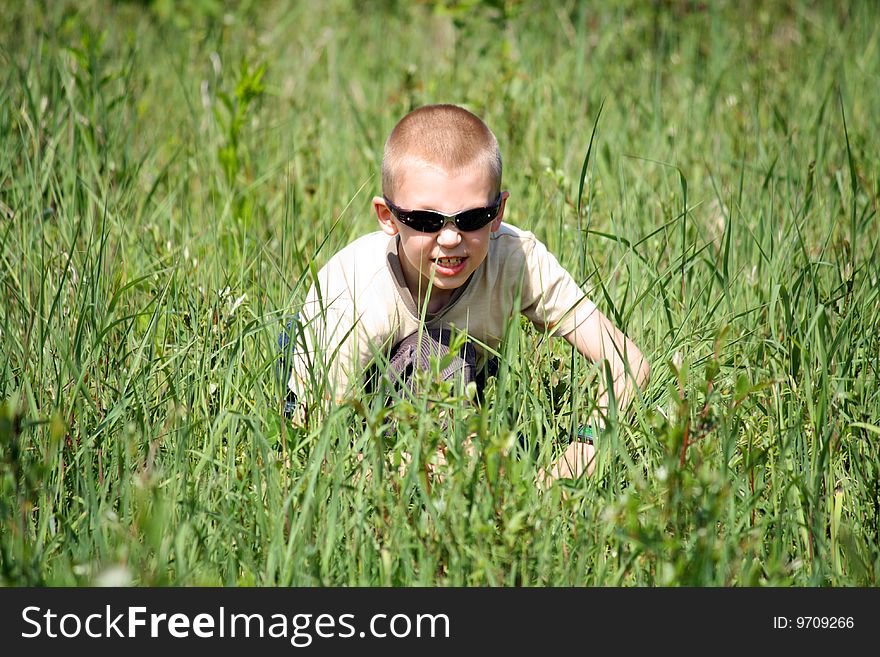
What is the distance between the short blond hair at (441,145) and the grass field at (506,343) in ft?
1.09

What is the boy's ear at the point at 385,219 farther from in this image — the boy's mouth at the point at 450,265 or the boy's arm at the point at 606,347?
the boy's arm at the point at 606,347

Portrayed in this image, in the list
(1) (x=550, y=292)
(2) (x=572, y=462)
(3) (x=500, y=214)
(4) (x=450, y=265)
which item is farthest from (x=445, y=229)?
(2) (x=572, y=462)

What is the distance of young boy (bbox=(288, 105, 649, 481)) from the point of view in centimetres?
242

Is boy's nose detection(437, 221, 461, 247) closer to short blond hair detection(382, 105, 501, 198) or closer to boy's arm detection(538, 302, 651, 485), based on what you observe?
short blond hair detection(382, 105, 501, 198)

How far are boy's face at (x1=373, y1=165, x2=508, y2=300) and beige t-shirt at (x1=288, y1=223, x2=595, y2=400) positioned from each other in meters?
0.11

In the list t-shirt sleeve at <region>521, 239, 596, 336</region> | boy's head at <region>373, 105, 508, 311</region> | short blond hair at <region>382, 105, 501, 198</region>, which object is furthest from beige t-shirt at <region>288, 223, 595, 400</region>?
short blond hair at <region>382, 105, 501, 198</region>

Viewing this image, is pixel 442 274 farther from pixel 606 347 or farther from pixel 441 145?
pixel 606 347

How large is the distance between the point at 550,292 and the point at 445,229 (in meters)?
0.43

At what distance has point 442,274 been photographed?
98.7 inches

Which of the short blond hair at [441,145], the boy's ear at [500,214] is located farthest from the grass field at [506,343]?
the short blond hair at [441,145]

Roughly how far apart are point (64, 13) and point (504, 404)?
4.33 meters

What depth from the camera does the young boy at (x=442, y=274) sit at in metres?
2.42

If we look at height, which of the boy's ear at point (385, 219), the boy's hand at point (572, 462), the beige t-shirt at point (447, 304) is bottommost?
the boy's hand at point (572, 462)
